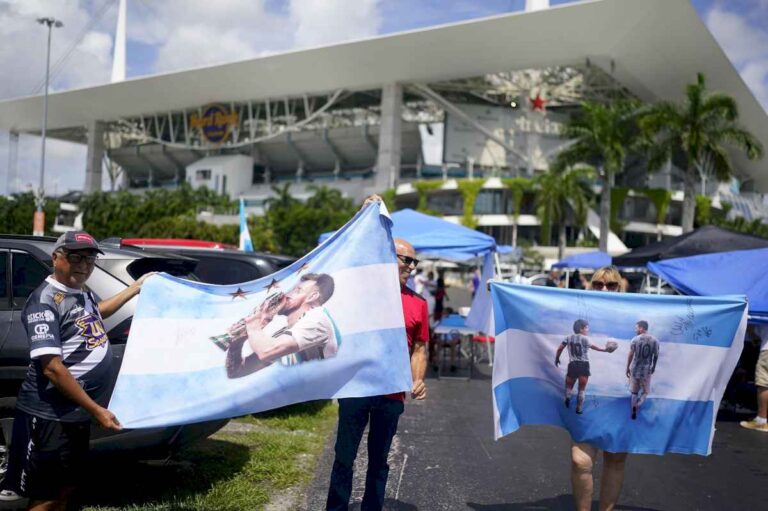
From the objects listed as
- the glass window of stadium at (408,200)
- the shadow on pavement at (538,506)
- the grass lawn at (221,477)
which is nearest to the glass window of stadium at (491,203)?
the glass window of stadium at (408,200)

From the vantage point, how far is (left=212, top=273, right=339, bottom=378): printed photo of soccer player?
12.0 ft

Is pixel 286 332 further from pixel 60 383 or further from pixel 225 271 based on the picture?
pixel 225 271

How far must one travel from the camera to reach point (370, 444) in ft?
13.3

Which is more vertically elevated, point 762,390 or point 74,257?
point 74,257


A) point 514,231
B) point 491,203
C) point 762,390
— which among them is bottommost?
point 762,390

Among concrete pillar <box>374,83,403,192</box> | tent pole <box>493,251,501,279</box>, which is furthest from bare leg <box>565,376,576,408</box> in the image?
concrete pillar <box>374,83,403,192</box>

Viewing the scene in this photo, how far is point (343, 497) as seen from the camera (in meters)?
3.91

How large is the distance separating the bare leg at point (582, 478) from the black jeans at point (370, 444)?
3.90ft

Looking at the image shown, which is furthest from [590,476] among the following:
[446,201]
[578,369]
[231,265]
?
[446,201]

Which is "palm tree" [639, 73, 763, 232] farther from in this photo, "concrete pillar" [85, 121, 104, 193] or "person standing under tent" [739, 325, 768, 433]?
"concrete pillar" [85, 121, 104, 193]

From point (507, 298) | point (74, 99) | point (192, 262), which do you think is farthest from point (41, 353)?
point (74, 99)

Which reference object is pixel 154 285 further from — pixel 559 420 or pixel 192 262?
pixel 559 420

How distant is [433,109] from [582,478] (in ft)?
221

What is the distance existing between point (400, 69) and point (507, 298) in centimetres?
5374
